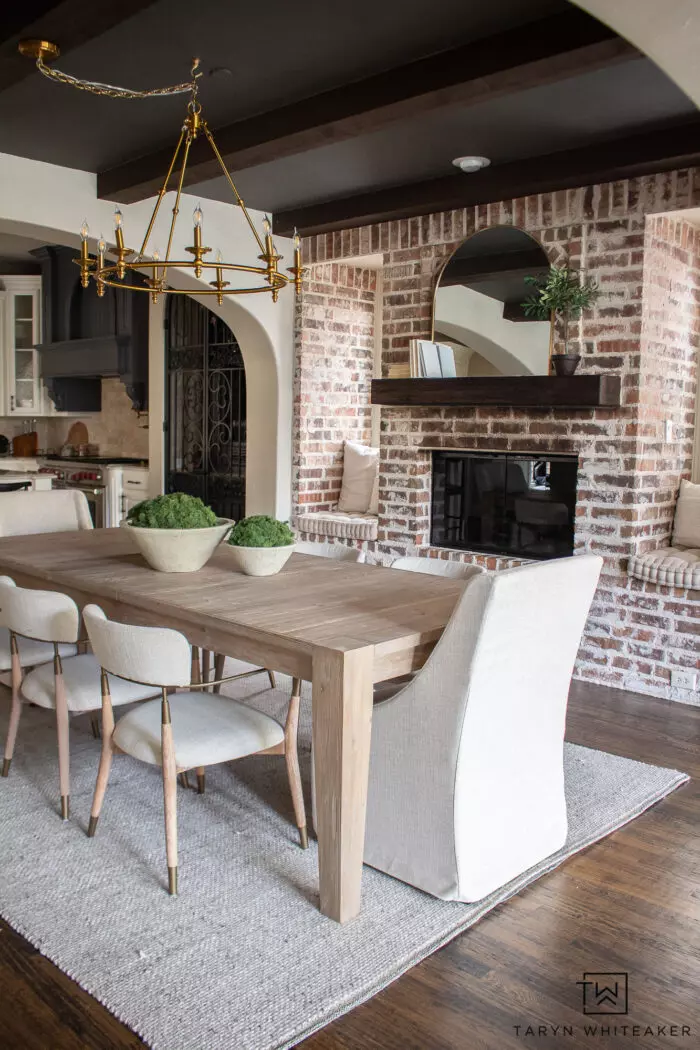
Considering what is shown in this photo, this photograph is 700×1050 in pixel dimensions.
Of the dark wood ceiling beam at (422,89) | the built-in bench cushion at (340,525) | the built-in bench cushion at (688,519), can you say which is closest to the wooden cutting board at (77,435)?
the built-in bench cushion at (340,525)

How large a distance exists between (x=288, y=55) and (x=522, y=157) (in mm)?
1476

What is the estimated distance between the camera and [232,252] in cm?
531

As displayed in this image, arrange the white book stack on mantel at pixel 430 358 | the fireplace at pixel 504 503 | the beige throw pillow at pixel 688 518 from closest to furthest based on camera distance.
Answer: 1. the beige throw pillow at pixel 688 518
2. the fireplace at pixel 504 503
3. the white book stack on mantel at pixel 430 358

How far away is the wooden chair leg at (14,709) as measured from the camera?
298cm

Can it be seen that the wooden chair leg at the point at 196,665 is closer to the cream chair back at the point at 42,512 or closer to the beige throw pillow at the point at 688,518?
the cream chair back at the point at 42,512

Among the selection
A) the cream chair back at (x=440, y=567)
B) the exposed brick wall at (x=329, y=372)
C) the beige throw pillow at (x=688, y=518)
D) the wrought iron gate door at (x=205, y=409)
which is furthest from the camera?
the wrought iron gate door at (x=205, y=409)

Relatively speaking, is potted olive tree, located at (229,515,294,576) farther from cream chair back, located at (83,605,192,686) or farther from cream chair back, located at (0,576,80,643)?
cream chair back, located at (83,605,192,686)

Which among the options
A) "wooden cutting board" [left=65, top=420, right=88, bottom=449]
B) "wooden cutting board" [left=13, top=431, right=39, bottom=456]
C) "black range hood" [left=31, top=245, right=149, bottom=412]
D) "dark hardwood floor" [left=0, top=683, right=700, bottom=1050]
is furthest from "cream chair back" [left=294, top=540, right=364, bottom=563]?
"wooden cutting board" [left=13, top=431, right=39, bottom=456]

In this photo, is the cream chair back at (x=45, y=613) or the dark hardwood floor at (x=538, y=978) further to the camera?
the cream chair back at (x=45, y=613)

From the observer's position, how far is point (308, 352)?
568 centimetres

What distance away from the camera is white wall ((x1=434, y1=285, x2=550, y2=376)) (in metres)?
4.38

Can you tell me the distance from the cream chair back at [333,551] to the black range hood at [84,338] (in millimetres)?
3852

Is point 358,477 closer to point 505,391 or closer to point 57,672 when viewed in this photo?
point 505,391

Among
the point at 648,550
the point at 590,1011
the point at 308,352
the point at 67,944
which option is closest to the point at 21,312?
the point at 308,352
